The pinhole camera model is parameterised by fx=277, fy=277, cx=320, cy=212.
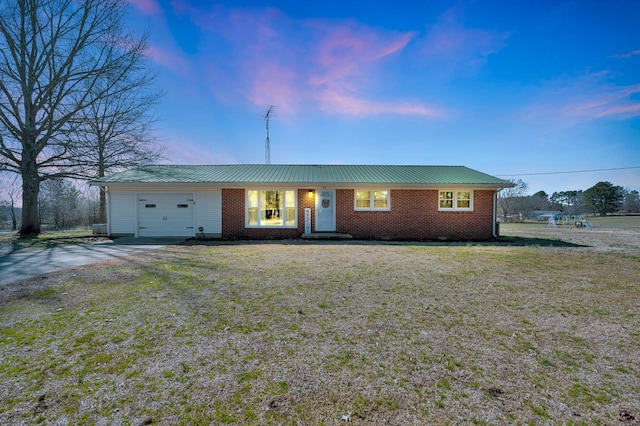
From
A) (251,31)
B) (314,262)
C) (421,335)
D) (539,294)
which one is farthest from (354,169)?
(421,335)

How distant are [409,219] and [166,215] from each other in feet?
38.9

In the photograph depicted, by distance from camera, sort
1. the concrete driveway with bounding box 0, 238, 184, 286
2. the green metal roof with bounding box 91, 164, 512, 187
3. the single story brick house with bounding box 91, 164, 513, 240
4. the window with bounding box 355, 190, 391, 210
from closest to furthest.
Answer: the concrete driveway with bounding box 0, 238, 184, 286 → the green metal roof with bounding box 91, 164, 512, 187 → the single story brick house with bounding box 91, 164, 513, 240 → the window with bounding box 355, 190, 391, 210

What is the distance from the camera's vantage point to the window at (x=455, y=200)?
44.6ft

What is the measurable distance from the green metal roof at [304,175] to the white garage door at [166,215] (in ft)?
3.04

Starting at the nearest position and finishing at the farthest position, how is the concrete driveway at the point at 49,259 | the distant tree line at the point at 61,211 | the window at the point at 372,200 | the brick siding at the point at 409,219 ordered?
the concrete driveway at the point at 49,259
the brick siding at the point at 409,219
the window at the point at 372,200
the distant tree line at the point at 61,211

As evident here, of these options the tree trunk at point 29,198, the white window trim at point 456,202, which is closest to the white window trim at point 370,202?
the white window trim at point 456,202

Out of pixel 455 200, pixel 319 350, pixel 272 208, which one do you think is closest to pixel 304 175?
pixel 272 208

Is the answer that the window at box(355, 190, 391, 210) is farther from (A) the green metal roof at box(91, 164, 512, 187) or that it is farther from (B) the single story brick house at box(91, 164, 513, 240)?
(A) the green metal roof at box(91, 164, 512, 187)

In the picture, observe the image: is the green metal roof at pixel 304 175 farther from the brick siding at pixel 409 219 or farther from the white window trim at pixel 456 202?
the brick siding at pixel 409 219

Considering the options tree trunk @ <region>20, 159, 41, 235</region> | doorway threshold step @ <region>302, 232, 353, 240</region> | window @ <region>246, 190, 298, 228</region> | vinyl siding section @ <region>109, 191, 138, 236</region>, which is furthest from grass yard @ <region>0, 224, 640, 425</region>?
tree trunk @ <region>20, 159, 41, 235</region>

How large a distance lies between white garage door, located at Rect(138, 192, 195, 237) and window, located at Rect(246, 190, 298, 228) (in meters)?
3.00

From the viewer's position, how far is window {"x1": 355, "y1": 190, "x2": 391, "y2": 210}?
13.5 metres

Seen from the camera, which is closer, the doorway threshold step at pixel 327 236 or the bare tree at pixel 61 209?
the doorway threshold step at pixel 327 236

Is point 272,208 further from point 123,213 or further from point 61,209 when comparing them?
point 61,209
